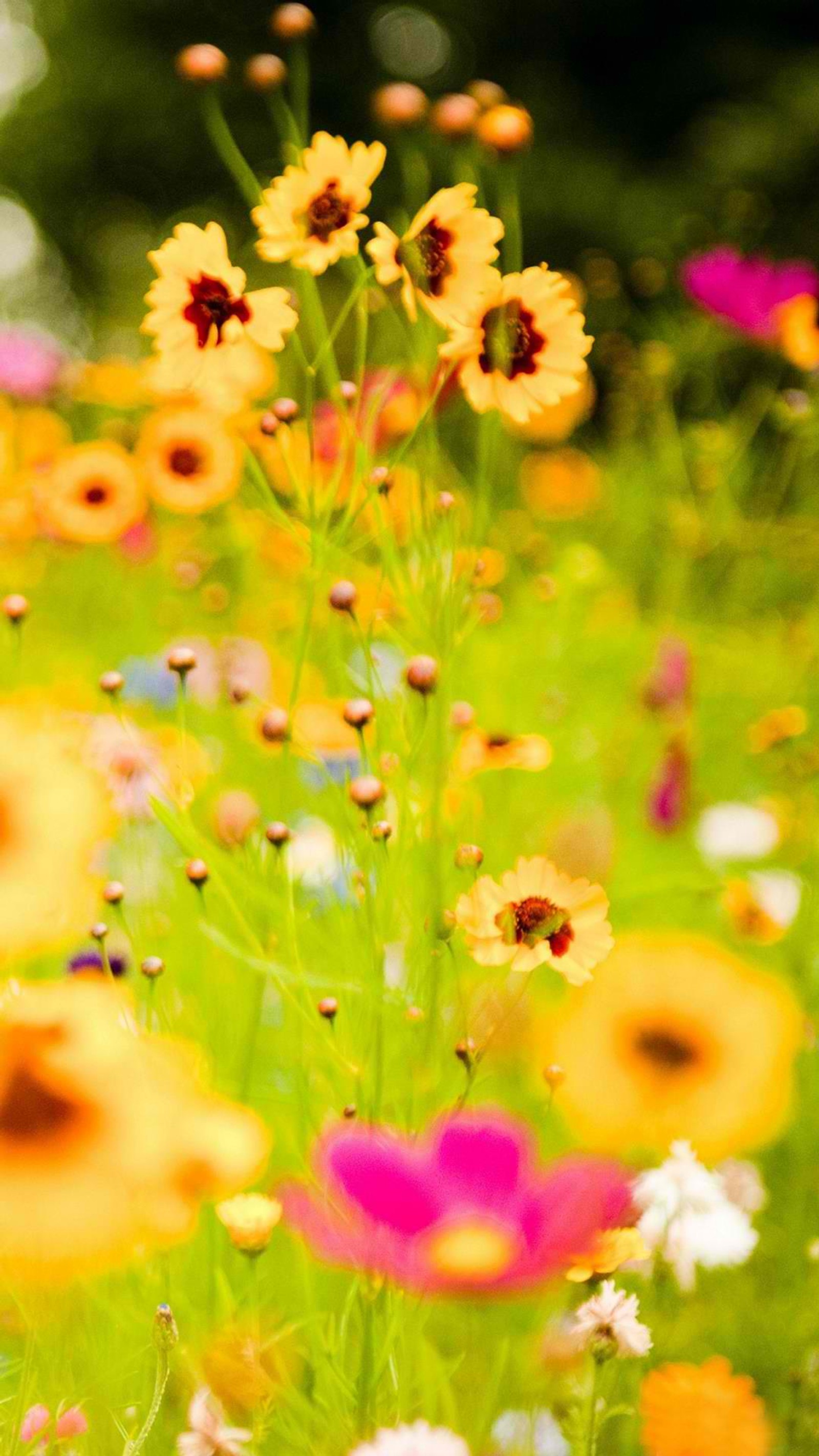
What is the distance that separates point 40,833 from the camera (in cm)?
30

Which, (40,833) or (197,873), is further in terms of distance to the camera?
(197,873)

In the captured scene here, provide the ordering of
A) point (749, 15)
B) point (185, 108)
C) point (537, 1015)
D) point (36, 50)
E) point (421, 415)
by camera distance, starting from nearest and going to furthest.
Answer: point (421, 415) < point (537, 1015) < point (749, 15) < point (185, 108) < point (36, 50)

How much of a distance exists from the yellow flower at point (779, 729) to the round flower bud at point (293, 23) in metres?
0.45

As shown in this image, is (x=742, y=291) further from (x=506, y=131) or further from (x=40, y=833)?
(x=40, y=833)

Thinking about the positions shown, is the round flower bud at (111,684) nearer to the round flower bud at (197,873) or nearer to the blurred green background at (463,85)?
the round flower bud at (197,873)

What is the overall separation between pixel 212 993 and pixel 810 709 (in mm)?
752

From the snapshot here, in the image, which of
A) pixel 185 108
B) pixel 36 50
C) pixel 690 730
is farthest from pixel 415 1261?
pixel 36 50

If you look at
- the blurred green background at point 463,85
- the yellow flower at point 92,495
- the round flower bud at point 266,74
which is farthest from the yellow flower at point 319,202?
the blurred green background at point 463,85

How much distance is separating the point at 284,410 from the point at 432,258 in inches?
3.5

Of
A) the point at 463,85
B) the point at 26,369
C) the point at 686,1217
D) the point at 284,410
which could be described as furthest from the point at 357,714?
the point at 463,85

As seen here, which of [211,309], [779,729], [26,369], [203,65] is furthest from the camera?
[26,369]

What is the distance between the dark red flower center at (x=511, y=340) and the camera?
47cm

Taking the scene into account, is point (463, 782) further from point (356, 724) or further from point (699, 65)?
point (699, 65)

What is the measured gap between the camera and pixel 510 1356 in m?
0.54
